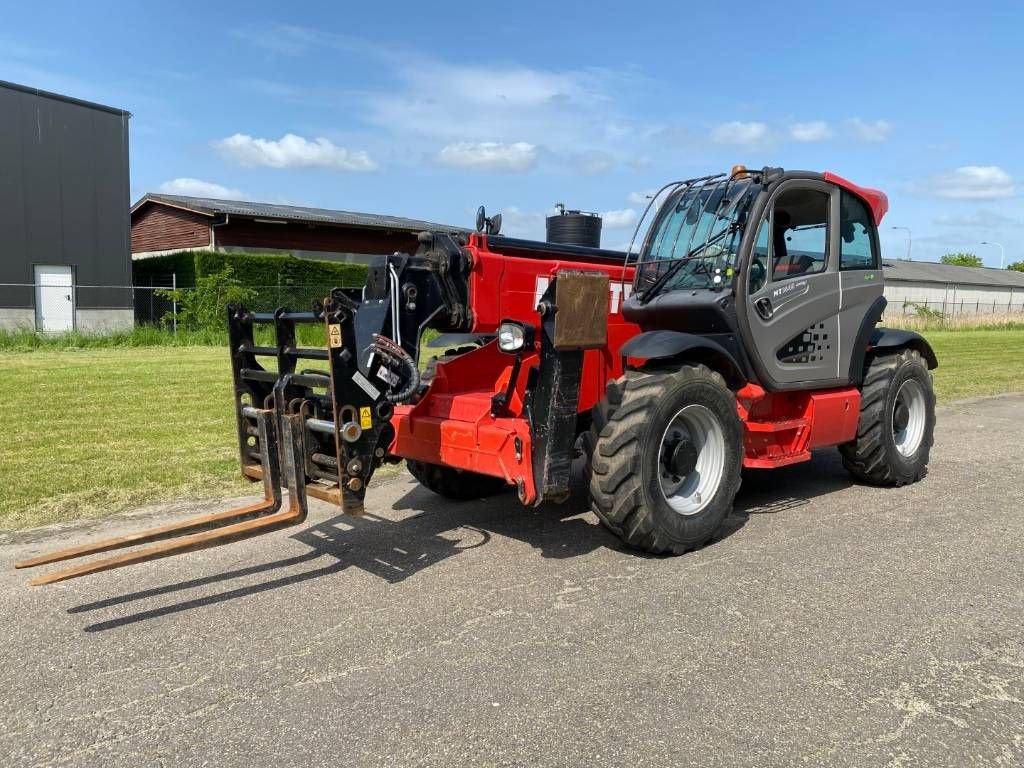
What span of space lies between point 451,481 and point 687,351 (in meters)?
2.04

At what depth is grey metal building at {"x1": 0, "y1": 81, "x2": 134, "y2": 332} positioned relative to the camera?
24609 millimetres

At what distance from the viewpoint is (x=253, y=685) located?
3.49m

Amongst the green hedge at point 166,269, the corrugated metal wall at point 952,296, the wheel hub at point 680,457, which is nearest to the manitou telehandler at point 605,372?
the wheel hub at point 680,457

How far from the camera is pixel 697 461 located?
5504mm

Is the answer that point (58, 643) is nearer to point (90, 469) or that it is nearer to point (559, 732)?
point (559, 732)

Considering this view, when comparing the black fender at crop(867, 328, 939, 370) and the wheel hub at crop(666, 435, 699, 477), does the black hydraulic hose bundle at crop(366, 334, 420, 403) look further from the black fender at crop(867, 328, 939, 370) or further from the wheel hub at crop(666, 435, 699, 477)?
the black fender at crop(867, 328, 939, 370)

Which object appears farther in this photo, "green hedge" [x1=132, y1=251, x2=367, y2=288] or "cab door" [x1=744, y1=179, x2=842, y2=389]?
"green hedge" [x1=132, y1=251, x2=367, y2=288]

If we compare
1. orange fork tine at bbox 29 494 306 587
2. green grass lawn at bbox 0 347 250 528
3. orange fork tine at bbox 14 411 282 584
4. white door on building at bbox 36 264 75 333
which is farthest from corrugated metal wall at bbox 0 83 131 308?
orange fork tine at bbox 29 494 306 587

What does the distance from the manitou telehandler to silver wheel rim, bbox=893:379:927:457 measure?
0.31 m

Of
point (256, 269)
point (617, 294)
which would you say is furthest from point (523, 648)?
point (256, 269)

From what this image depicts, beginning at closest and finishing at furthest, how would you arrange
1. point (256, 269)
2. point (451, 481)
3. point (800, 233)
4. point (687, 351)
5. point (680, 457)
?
1. point (680, 457)
2. point (687, 351)
3. point (451, 481)
4. point (800, 233)
5. point (256, 269)

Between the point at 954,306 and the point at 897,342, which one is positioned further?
the point at 954,306

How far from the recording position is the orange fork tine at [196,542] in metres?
3.90

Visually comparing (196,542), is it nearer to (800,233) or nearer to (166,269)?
(800,233)
